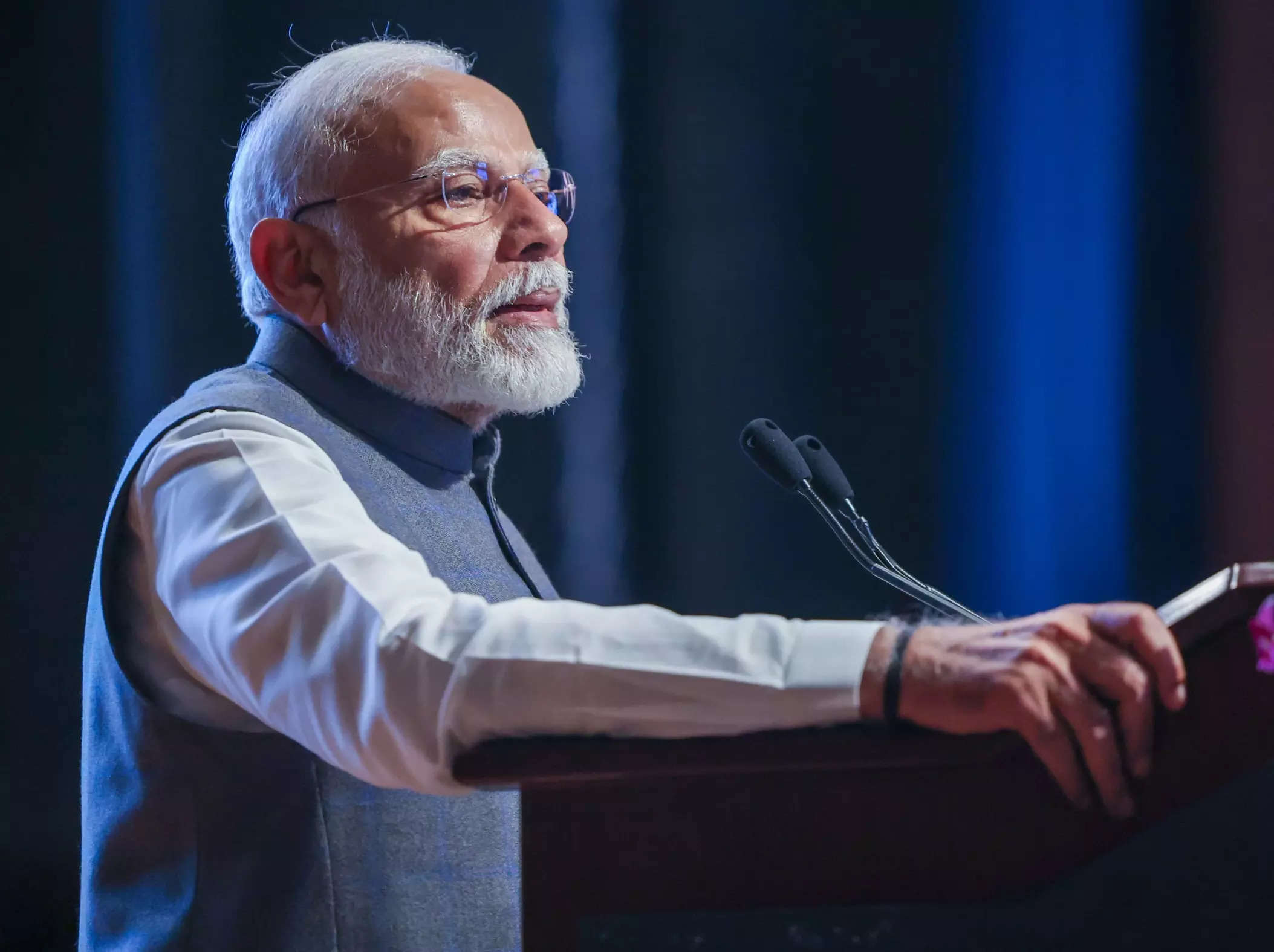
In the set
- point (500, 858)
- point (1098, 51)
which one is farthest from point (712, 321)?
point (500, 858)

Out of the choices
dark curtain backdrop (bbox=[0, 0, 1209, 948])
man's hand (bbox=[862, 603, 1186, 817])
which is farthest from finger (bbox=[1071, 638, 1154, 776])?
dark curtain backdrop (bbox=[0, 0, 1209, 948])

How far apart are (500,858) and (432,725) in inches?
23.0

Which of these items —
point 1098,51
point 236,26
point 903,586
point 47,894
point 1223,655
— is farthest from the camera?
point 1098,51

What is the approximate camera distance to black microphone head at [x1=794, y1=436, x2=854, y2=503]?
151 centimetres

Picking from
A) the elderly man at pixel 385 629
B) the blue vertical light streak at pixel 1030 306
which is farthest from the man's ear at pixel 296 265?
the blue vertical light streak at pixel 1030 306

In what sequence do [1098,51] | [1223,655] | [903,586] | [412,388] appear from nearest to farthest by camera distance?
1. [1223,655]
2. [903,586]
3. [412,388]
4. [1098,51]

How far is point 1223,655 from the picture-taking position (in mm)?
669

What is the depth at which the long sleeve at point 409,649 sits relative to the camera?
712 mm

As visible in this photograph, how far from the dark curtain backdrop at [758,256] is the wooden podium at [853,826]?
1913 millimetres

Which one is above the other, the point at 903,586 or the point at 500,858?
the point at 903,586

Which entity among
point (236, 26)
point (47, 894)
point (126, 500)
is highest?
point (236, 26)

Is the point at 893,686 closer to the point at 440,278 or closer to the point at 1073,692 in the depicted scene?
the point at 1073,692

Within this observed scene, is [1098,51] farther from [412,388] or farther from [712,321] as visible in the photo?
[412,388]

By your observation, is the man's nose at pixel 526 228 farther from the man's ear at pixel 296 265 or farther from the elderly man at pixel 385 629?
the man's ear at pixel 296 265
